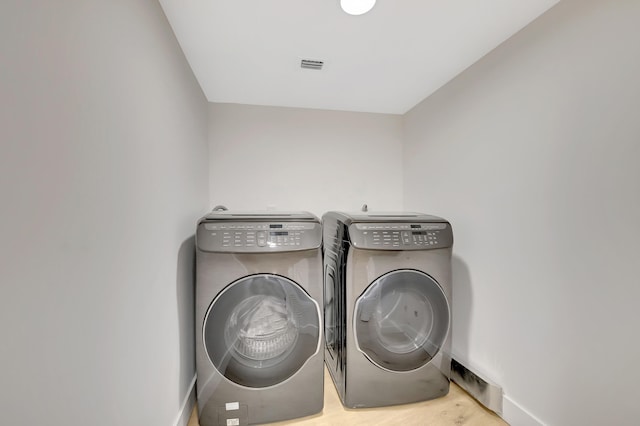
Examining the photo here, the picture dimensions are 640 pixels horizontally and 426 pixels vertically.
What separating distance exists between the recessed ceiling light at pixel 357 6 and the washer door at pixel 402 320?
125 cm

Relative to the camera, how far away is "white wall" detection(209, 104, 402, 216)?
2320mm

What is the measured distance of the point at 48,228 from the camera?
588 mm

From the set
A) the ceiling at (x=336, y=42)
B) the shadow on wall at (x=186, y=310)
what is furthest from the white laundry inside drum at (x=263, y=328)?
the ceiling at (x=336, y=42)

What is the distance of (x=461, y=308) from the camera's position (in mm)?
1818

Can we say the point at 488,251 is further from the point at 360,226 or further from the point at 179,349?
the point at 179,349

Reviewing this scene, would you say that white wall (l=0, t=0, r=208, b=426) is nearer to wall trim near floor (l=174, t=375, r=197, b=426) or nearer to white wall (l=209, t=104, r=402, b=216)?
wall trim near floor (l=174, t=375, r=197, b=426)

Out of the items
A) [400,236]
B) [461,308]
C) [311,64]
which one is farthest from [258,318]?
[311,64]

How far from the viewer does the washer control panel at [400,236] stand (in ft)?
4.91

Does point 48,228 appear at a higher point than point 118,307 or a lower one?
higher

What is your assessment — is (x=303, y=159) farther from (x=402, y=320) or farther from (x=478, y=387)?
(x=478, y=387)

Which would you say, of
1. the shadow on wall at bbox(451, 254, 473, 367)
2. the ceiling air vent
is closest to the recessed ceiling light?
the ceiling air vent

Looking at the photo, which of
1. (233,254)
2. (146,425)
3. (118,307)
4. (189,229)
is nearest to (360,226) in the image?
(233,254)

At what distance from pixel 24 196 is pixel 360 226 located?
1.26 metres

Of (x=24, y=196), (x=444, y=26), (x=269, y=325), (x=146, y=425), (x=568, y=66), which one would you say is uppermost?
(x=444, y=26)
